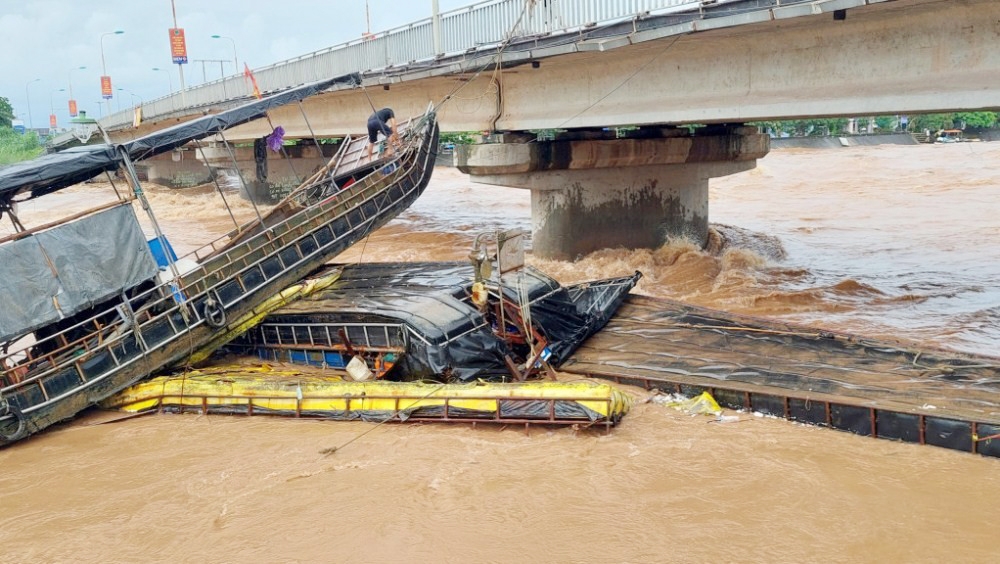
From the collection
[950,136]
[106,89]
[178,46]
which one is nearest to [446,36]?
[178,46]

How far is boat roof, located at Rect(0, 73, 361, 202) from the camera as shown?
449 inches

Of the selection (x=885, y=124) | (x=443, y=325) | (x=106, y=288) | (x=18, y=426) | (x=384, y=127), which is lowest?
(x=18, y=426)

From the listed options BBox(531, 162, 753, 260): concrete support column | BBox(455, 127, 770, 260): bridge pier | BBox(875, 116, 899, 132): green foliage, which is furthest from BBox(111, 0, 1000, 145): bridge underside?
BBox(875, 116, 899, 132): green foliage

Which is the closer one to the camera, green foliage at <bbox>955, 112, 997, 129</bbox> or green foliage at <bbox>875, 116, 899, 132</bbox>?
green foliage at <bbox>955, 112, 997, 129</bbox>

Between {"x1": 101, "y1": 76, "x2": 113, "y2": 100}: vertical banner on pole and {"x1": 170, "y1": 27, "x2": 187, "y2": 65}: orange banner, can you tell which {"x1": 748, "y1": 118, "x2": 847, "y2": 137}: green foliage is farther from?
{"x1": 101, "y1": 76, "x2": 113, "y2": 100}: vertical banner on pole

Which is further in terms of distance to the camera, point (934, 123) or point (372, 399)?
point (934, 123)

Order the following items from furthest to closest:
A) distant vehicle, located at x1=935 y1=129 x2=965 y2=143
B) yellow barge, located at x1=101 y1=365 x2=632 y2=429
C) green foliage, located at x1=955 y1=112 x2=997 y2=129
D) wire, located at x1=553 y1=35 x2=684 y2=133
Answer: green foliage, located at x1=955 y1=112 x2=997 y2=129
distant vehicle, located at x1=935 y1=129 x2=965 y2=143
wire, located at x1=553 y1=35 x2=684 y2=133
yellow barge, located at x1=101 y1=365 x2=632 y2=429

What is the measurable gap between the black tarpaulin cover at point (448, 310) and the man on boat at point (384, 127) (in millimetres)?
3879

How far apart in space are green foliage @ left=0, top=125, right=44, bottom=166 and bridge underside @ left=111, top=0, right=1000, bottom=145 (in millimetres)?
54944

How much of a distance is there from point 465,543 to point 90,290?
732 centimetres

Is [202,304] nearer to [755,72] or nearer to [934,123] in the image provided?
[755,72]

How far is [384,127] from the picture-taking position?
17516mm

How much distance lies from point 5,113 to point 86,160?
287ft

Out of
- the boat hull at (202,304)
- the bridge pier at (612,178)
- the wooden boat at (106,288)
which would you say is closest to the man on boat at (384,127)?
the boat hull at (202,304)
